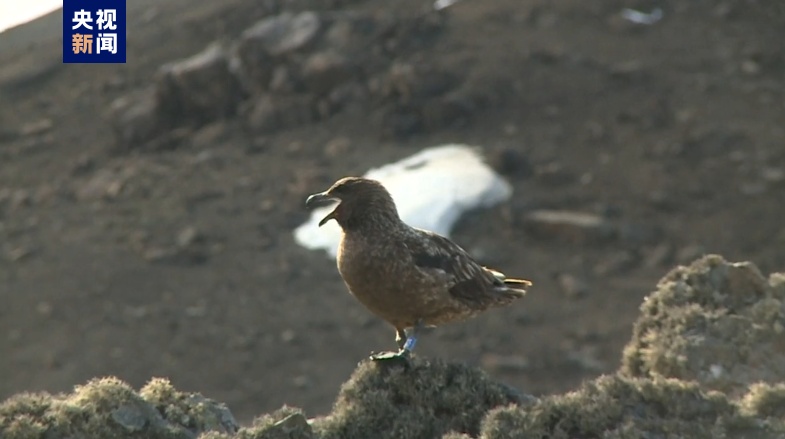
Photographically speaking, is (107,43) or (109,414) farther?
(107,43)

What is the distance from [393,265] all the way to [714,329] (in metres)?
3.24

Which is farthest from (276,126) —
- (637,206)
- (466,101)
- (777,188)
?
(777,188)

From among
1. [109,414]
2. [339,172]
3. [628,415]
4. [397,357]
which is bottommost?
[628,415]

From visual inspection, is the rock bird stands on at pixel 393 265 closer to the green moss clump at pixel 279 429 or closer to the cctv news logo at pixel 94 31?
the green moss clump at pixel 279 429

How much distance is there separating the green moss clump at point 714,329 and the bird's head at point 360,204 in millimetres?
2655

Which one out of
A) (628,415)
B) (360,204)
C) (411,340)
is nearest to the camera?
(628,415)

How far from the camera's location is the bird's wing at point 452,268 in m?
7.24

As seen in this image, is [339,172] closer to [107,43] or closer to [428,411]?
[107,43]

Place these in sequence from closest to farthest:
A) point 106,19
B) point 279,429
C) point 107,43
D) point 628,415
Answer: point 279,429, point 628,415, point 106,19, point 107,43

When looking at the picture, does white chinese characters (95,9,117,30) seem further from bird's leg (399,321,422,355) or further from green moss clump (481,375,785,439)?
green moss clump (481,375,785,439)

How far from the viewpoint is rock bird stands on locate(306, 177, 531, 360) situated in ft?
23.2

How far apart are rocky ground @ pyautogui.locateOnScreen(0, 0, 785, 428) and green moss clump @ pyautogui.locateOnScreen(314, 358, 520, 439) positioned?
30.2 feet

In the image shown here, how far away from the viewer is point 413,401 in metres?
6.90

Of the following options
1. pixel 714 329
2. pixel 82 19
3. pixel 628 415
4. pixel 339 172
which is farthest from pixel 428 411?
pixel 339 172
